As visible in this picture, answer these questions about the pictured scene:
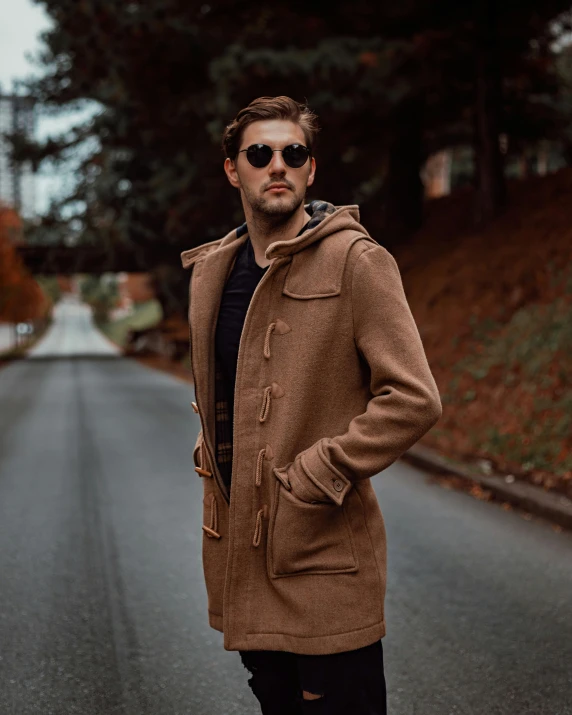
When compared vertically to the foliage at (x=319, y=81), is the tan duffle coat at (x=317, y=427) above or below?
below

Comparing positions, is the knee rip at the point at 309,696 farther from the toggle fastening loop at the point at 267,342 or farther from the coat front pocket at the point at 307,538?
the toggle fastening loop at the point at 267,342

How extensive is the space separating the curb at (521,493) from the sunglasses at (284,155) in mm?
4954

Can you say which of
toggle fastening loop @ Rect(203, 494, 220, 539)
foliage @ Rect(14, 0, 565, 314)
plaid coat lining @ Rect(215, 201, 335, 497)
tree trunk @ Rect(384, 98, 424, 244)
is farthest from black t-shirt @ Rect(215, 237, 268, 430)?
tree trunk @ Rect(384, 98, 424, 244)

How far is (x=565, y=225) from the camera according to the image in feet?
46.0

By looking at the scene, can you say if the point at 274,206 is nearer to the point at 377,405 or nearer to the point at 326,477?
the point at 377,405

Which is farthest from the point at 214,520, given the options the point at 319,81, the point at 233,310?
the point at 319,81

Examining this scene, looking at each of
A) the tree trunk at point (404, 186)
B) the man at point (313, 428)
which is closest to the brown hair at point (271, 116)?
the man at point (313, 428)

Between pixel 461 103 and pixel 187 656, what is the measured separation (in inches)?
623

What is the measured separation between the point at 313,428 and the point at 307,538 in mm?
260

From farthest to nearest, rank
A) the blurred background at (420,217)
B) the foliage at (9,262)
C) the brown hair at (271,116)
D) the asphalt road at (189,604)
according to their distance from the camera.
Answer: the foliage at (9,262) → the blurred background at (420,217) → the asphalt road at (189,604) → the brown hair at (271,116)

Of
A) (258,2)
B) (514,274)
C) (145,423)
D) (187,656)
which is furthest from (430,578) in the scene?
(258,2)

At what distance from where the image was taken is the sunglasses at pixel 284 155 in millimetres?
2293

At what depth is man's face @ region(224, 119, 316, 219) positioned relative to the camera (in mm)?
2283

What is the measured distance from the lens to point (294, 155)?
7.55ft
